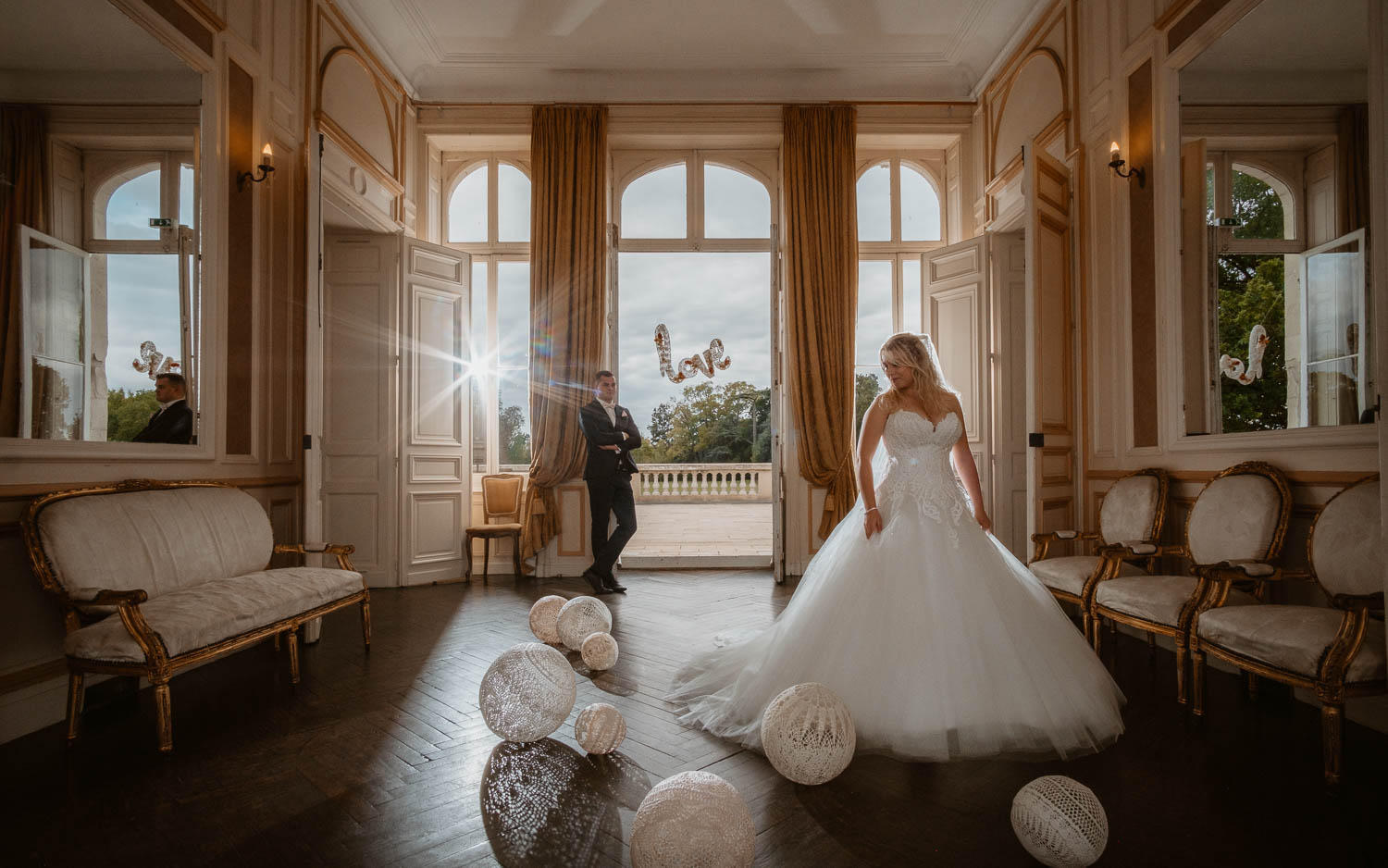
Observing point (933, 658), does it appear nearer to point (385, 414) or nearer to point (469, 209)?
point (385, 414)

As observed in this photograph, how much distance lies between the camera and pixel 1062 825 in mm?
1641

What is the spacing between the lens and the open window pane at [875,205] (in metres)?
6.77

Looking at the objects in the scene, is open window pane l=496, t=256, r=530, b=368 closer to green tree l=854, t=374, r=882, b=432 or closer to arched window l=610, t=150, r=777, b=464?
arched window l=610, t=150, r=777, b=464

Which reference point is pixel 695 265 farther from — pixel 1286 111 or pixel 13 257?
pixel 13 257

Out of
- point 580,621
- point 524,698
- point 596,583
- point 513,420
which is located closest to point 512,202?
point 513,420

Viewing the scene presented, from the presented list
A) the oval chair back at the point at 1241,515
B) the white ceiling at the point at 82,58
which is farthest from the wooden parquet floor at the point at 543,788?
the white ceiling at the point at 82,58

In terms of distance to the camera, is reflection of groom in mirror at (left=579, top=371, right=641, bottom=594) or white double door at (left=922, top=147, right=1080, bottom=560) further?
reflection of groom in mirror at (left=579, top=371, right=641, bottom=594)

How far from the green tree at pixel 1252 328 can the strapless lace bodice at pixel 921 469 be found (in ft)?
4.90

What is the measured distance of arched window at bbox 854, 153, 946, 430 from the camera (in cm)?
670

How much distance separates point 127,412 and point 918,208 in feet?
Answer: 20.7

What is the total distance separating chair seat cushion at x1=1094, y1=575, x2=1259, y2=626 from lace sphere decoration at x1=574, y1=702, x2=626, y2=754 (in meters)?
2.24

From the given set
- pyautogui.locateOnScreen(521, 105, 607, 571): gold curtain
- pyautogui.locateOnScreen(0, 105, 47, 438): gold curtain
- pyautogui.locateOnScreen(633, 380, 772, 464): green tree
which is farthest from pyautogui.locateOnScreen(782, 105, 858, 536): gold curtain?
pyautogui.locateOnScreen(633, 380, 772, 464): green tree

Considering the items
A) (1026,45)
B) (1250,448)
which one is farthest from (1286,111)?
(1026,45)

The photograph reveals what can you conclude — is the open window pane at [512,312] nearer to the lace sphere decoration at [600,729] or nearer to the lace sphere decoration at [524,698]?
the lace sphere decoration at [524,698]
